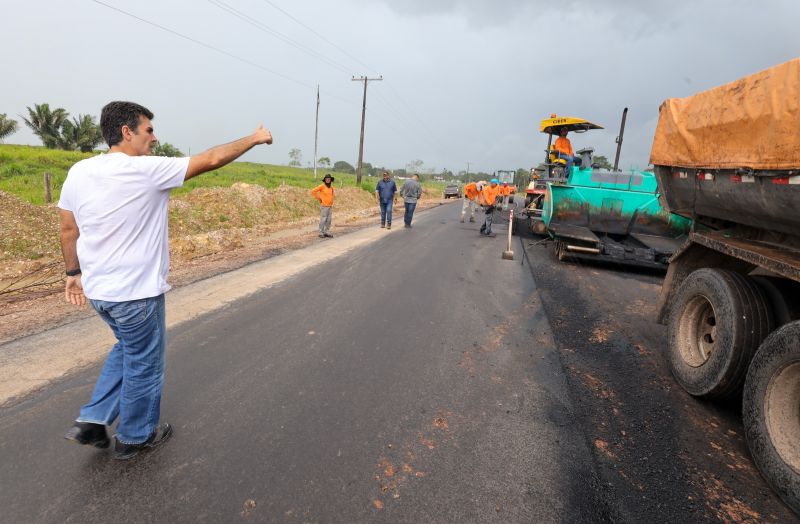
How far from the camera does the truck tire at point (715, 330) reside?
2924 mm

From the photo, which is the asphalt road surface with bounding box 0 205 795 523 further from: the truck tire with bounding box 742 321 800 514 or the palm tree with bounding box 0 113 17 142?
the palm tree with bounding box 0 113 17 142

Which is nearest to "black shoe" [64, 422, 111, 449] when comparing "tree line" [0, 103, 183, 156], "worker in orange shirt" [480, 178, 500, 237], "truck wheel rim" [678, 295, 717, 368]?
"truck wheel rim" [678, 295, 717, 368]

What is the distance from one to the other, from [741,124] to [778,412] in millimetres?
1889

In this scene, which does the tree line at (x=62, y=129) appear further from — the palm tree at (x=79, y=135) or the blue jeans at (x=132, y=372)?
the blue jeans at (x=132, y=372)

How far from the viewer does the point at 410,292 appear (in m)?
6.11

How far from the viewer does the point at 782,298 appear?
2912 mm

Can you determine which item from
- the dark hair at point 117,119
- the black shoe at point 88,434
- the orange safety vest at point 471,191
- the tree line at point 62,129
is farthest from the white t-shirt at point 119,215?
the tree line at point 62,129

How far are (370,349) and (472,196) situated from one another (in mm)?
13410

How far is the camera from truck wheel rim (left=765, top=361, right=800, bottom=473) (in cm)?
237

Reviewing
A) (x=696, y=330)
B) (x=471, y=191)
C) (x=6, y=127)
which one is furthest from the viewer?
(x=6, y=127)

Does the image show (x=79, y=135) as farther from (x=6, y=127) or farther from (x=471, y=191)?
(x=471, y=191)

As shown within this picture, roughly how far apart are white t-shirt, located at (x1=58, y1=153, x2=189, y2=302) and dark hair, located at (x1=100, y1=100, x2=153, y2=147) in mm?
131

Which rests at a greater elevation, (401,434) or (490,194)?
(490,194)

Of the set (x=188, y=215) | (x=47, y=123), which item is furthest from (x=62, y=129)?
(x=188, y=215)
